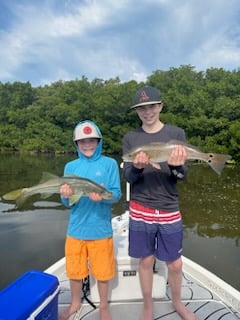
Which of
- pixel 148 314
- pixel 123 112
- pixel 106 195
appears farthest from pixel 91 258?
pixel 123 112


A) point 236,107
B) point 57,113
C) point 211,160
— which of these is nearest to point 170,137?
point 211,160

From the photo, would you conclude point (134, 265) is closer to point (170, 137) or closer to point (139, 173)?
point (139, 173)

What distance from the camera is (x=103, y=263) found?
10.5ft

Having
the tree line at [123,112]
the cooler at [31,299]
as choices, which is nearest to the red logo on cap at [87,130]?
the cooler at [31,299]

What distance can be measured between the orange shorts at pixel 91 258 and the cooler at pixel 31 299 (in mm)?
421

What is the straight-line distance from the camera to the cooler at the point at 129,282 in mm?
3645

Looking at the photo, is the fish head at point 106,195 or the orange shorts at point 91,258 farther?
the orange shorts at point 91,258

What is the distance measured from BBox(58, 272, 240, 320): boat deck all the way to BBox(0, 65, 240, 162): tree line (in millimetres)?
32025

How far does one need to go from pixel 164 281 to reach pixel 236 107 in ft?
128

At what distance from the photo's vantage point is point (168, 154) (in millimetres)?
2883

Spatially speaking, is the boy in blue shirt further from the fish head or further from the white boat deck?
the white boat deck

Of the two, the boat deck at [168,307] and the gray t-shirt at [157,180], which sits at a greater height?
the gray t-shirt at [157,180]

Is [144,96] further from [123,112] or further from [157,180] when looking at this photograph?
[123,112]

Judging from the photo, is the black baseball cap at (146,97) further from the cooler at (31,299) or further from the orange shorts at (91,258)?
the cooler at (31,299)
